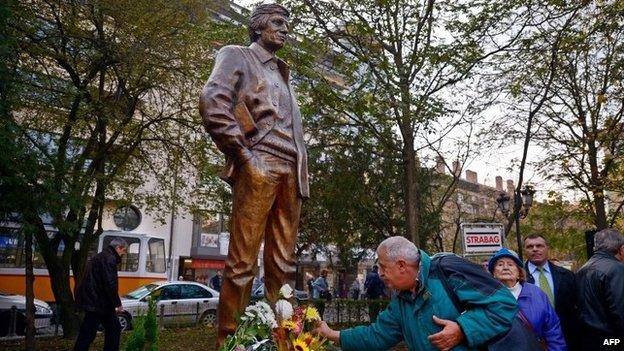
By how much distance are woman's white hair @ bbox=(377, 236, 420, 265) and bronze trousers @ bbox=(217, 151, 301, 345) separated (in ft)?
5.21

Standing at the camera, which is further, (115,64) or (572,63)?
(572,63)

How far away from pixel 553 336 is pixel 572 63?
572 inches

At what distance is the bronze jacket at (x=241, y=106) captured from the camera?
427cm

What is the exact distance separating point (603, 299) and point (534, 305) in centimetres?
103

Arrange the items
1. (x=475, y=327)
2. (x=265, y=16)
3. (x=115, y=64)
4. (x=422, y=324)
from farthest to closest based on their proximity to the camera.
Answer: (x=115, y=64)
(x=265, y=16)
(x=422, y=324)
(x=475, y=327)

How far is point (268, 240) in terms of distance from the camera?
4.59 metres

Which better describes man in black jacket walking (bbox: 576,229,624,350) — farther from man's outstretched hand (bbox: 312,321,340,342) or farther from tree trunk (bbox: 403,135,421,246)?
tree trunk (bbox: 403,135,421,246)

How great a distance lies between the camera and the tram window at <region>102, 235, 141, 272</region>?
23.4 m

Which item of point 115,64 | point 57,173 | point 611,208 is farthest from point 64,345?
point 611,208

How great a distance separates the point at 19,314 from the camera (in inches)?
608

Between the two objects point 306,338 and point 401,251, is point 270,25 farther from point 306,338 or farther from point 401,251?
point 306,338

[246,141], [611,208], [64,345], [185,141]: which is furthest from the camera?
[611,208]

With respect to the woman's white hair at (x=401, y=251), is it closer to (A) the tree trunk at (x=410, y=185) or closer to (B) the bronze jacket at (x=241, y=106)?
(B) the bronze jacket at (x=241, y=106)

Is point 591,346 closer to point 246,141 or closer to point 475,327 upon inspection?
point 475,327
